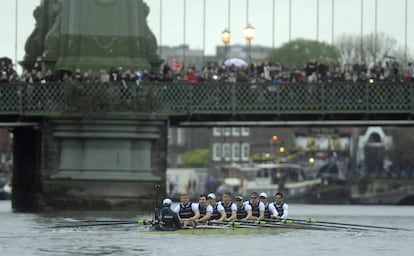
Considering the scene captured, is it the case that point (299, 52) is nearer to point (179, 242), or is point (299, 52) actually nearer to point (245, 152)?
point (245, 152)

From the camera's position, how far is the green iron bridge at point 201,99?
253 feet

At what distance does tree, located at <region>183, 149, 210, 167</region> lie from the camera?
187m

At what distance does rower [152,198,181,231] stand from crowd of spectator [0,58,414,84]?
15967mm

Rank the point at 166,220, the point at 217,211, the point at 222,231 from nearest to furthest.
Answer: the point at 166,220 < the point at 222,231 < the point at 217,211

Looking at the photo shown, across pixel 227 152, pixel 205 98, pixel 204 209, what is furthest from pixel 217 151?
pixel 204 209

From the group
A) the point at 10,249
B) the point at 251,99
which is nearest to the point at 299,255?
the point at 10,249

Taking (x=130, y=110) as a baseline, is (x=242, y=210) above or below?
below

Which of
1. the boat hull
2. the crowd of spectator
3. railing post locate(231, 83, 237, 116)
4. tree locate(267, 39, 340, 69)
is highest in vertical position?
tree locate(267, 39, 340, 69)

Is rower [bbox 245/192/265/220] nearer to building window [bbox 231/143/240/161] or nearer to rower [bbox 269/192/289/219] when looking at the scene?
rower [bbox 269/192/289/219]

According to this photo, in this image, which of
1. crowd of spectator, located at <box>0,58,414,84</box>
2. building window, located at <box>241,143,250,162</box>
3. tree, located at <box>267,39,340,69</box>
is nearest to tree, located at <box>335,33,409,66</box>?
tree, located at <box>267,39,340,69</box>

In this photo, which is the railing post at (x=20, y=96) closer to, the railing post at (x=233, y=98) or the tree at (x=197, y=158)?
the railing post at (x=233, y=98)

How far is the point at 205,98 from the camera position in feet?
254

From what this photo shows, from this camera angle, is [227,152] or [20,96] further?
[227,152]

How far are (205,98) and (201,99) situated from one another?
18 centimetres
